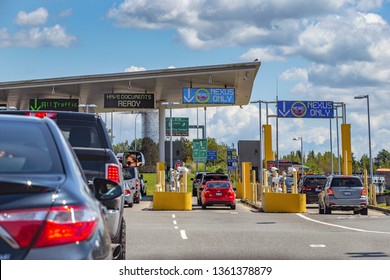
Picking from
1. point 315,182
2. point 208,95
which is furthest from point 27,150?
point 315,182

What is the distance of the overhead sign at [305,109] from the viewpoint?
169 feet

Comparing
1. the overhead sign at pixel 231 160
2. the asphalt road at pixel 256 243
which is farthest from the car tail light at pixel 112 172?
the overhead sign at pixel 231 160

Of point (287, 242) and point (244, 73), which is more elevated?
point (244, 73)

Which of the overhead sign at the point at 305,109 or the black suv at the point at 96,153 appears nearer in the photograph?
the black suv at the point at 96,153

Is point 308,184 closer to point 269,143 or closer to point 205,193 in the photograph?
point 205,193

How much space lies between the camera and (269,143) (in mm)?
54188

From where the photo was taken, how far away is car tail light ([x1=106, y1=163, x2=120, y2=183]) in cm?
965

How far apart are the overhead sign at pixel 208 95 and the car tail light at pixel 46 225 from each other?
38.6 metres

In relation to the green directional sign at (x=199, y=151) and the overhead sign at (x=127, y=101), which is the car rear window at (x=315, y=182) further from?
the green directional sign at (x=199, y=151)

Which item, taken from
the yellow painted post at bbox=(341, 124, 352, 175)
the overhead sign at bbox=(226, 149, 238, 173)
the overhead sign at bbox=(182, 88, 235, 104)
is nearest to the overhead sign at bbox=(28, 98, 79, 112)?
the overhead sign at bbox=(182, 88, 235, 104)

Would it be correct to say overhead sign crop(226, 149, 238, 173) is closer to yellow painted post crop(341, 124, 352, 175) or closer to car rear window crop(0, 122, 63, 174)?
yellow painted post crop(341, 124, 352, 175)
